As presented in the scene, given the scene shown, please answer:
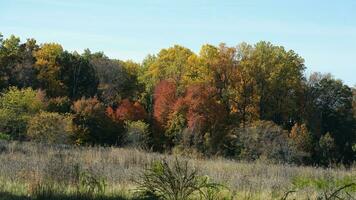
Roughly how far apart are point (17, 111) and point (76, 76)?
2242cm

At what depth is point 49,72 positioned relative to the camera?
66.4m

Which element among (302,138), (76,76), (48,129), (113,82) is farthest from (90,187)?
(76,76)

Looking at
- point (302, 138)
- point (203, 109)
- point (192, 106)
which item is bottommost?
point (302, 138)

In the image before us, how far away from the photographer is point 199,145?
5444 cm

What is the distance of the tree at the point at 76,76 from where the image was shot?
70.7 meters

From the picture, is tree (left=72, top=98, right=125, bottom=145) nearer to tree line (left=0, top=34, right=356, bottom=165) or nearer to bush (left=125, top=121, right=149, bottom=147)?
tree line (left=0, top=34, right=356, bottom=165)

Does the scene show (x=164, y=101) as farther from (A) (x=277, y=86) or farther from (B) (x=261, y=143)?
(B) (x=261, y=143)

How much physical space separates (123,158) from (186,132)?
35552 millimetres

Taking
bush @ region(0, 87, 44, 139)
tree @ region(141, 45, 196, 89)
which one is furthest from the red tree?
bush @ region(0, 87, 44, 139)

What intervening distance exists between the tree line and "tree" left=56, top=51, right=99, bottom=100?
141mm

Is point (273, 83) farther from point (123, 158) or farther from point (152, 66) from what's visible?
point (123, 158)

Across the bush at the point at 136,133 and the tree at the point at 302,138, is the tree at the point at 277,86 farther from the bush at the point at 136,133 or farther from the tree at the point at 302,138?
the bush at the point at 136,133

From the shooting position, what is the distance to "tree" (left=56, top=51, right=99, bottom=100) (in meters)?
70.7

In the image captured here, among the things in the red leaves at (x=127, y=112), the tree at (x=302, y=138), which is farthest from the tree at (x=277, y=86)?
the red leaves at (x=127, y=112)
